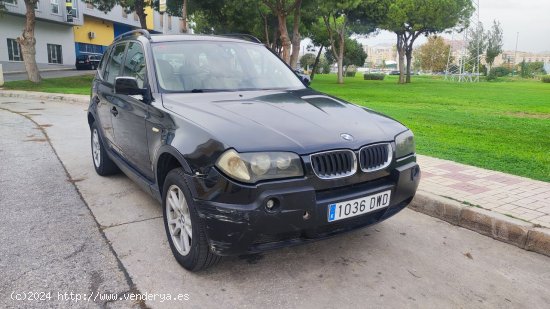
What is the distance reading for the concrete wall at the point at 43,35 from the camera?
33500mm

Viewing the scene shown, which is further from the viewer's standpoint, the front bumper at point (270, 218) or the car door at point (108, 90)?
the car door at point (108, 90)

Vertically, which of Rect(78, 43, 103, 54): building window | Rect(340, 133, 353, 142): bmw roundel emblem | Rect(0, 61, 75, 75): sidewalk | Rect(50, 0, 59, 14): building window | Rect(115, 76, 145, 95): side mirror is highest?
Rect(50, 0, 59, 14): building window

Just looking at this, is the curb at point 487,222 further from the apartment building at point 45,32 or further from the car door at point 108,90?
the apartment building at point 45,32

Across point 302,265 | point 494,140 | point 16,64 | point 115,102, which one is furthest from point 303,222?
point 16,64

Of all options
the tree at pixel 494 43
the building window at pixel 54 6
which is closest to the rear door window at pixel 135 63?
the building window at pixel 54 6

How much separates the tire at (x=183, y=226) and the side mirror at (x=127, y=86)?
992 mm

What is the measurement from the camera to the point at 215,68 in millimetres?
3971

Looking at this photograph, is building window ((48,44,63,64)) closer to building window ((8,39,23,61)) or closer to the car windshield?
building window ((8,39,23,61))

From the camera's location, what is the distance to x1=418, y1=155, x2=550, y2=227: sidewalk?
13.2 feet

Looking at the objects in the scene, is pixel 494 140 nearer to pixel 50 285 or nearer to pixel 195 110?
pixel 195 110

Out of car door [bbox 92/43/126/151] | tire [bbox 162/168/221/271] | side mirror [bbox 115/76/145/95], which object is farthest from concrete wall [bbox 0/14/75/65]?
tire [bbox 162/168/221/271]

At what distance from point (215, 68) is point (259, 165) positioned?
1.68 meters

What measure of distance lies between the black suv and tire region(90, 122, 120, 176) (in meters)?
1.19

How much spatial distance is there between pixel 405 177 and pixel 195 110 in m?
1.61
